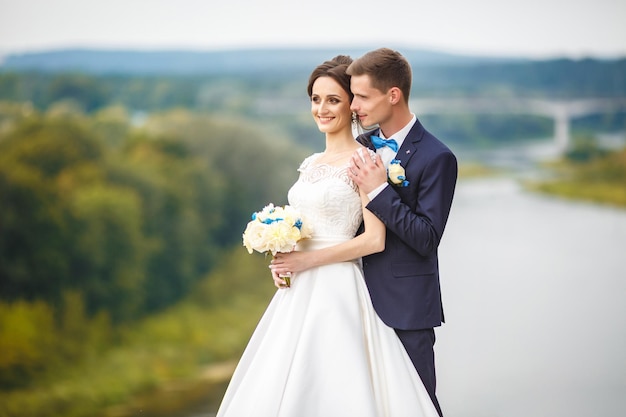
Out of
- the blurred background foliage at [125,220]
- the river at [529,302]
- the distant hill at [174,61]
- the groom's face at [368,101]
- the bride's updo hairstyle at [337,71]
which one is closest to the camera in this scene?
the groom's face at [368,101]

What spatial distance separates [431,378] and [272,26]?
7.55m

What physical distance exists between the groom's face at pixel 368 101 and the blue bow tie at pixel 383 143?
6cm

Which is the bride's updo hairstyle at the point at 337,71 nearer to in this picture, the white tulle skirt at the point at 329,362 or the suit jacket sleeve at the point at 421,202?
the suit jacket sleeve at the point at 421,202

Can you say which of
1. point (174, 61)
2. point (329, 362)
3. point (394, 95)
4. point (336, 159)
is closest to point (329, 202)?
point (336, 159)

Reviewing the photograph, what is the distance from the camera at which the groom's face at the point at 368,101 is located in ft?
9.02

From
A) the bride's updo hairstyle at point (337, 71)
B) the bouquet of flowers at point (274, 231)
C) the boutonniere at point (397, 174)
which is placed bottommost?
the bouquet of flowers at point (274, 231)

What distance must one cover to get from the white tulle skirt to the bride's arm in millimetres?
54

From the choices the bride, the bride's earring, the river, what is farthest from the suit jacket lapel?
the river

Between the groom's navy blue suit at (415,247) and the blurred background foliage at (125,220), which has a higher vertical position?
the groom's navy blue suit at (415,247)

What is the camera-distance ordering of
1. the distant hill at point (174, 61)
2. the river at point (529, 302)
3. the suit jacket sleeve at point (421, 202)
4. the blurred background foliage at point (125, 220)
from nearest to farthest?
the suit jacket sleeve at point (421, 202) < the river at point (529, 302) < the distant hill at point (174, 61) < the blurred background foliage at point (125, 220)

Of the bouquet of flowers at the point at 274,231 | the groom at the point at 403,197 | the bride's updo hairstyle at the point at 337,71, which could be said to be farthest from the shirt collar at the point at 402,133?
the bouquet of flowers at the point at 274,231

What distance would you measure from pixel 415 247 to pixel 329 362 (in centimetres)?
46

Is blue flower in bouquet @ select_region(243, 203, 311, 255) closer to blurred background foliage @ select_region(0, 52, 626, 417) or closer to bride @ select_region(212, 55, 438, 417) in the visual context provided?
bride @ select_region(212, 55, 438, 417)

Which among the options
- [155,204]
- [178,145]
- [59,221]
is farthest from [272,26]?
[59,221]
